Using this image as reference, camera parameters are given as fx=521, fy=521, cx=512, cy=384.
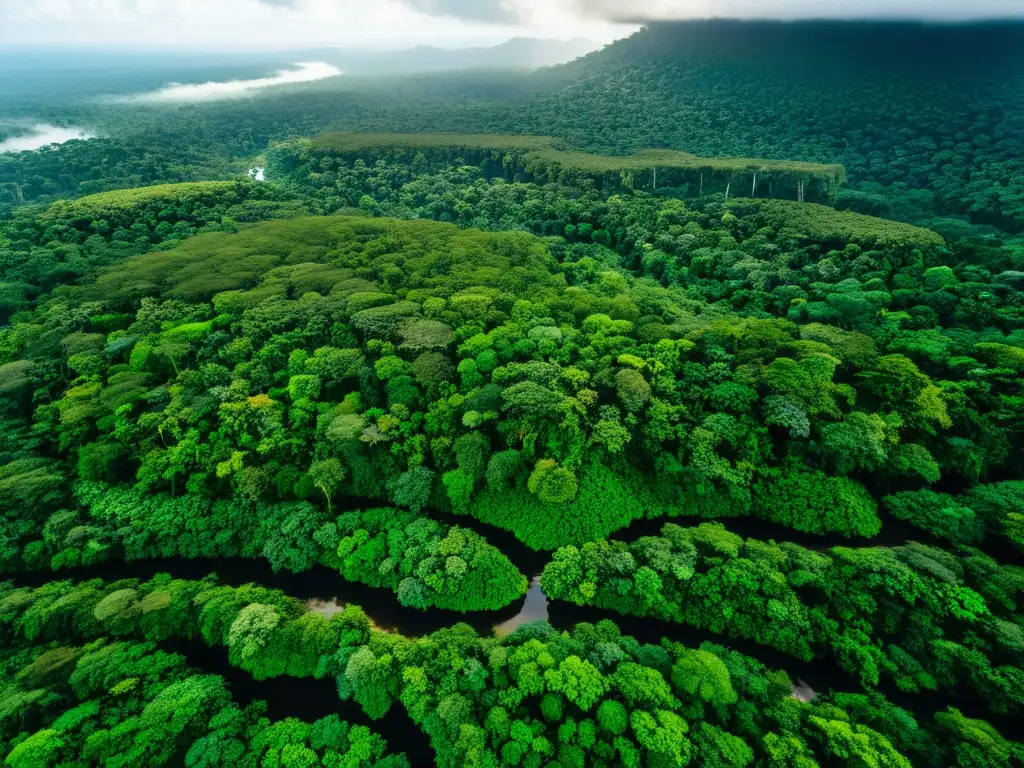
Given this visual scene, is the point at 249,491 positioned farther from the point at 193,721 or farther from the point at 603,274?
the point at 603,274

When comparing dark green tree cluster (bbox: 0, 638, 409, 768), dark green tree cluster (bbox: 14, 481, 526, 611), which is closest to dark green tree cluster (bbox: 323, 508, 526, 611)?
dark green tree cluster (bbox: 14, 481, 526, 611)

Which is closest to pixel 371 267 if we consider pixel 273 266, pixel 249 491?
pixel 273 266

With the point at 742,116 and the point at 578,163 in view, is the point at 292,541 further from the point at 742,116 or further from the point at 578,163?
the point at 742,116

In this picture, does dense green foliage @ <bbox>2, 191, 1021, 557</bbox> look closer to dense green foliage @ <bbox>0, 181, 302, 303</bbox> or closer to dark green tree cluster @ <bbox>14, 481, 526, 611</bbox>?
dark green tree cluster @ <bbox>14, 481, 526, 611</bbox>

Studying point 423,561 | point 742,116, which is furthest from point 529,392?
point 742,116

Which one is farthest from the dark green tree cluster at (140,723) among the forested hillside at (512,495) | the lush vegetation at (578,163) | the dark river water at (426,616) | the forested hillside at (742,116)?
the forested hillside at (742,116)
